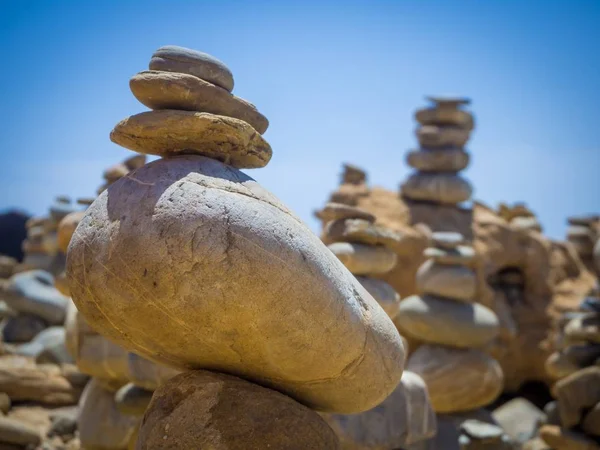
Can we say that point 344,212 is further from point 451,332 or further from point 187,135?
point 187,135

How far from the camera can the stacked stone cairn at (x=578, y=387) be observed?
6.66 meters

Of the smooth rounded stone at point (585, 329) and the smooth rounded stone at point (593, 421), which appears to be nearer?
the smooth rounded stone at point (593, 421)

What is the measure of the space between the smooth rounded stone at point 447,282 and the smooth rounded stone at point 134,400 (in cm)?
349

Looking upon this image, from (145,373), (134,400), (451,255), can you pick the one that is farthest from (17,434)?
(451,255)

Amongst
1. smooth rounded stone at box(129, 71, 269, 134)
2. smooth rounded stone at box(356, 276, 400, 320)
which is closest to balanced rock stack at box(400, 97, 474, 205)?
smooth rounded stone at box(356, 276, 400, 320)

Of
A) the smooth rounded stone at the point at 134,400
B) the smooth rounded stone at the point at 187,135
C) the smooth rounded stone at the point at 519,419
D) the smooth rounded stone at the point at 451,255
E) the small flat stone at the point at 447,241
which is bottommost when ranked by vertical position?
the smooth rounded stone at the point at 519,419

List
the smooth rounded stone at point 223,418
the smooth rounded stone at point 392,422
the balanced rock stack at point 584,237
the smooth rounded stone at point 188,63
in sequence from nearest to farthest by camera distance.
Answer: the smooth rounded stone at point 223,418
the smooth rounded stone at point 188,63
the smooth rounded stone at point 392,422
the balanced rock stack at point 584,237

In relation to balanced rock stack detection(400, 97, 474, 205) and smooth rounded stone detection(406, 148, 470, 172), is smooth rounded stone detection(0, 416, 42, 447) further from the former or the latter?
smooth rounded stone detection(406, 148, 470, 172)

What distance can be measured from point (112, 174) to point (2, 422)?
2.38 metres

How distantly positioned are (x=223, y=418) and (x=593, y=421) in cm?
510

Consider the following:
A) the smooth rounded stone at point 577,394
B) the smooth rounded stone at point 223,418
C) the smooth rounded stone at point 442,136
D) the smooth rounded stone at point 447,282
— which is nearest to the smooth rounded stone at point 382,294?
the smooth rounded stone at point 447,282

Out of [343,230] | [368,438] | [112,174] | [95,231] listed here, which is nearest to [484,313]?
[343,230]

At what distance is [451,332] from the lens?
700 cm

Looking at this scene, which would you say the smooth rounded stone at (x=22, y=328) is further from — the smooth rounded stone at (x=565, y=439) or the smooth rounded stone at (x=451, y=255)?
the smooth rounded stone at (x=565, y=439)
